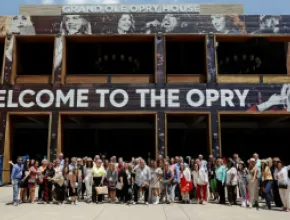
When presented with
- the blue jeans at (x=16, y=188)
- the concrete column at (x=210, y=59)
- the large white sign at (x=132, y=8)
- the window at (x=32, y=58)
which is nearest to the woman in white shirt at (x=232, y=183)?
the blue jeans at (x=16, y=188)

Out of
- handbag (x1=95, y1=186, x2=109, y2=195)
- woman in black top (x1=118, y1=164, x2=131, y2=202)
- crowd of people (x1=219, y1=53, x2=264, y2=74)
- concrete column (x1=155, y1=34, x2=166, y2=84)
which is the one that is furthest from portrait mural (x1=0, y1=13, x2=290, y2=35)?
handbag (x1=95, y1=186, x2=109, y2=195)

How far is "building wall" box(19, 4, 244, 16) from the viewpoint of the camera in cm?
2767

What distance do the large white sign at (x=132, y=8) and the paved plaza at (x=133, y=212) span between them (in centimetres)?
1665

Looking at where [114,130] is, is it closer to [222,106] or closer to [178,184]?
[222,106]

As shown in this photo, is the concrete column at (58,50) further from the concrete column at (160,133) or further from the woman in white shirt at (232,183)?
the woman in white shirt at (232,183)

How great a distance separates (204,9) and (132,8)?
6.10 meters

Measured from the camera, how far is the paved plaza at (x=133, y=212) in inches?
368

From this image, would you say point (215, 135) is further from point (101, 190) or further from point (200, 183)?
point (101, 190)

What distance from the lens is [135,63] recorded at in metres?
25.0

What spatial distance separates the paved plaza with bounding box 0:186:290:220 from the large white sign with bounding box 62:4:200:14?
16.7 m

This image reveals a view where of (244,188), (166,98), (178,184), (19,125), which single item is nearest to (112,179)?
(178,184)

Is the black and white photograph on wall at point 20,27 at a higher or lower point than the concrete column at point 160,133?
higher

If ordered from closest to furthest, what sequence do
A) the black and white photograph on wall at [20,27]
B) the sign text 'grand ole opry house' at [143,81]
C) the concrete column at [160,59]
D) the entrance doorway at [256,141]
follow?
1. the sign text 'grand ole opry house' at [143,81]
2. the concrete column at [160,59]
3. the black and white photograph on wall at [20,27]
4. the entrance doorway at [256,141]

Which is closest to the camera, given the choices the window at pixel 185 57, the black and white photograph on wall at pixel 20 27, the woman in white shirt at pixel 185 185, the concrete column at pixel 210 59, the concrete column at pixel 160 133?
the woman in white shirt at pixel 185 185
